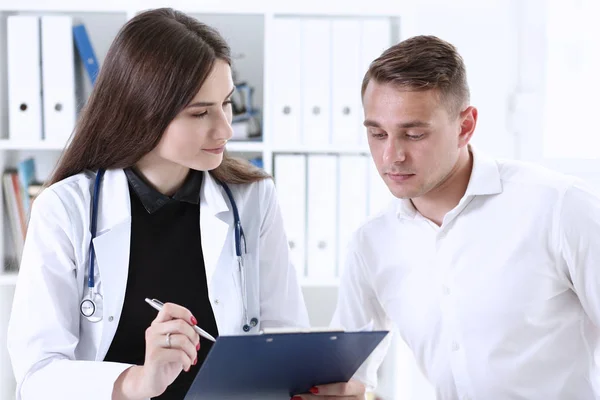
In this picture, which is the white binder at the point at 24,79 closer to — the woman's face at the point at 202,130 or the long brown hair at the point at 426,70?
the woman's face at the point at 202,130

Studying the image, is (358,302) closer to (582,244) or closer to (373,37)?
(582,244)

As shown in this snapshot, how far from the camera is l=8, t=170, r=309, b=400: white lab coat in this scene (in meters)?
1.46

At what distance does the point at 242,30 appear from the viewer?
287 cm

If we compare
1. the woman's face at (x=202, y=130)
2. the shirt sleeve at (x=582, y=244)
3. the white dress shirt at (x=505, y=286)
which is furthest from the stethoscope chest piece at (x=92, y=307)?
the shirt sleeve at (x=582, y=244)

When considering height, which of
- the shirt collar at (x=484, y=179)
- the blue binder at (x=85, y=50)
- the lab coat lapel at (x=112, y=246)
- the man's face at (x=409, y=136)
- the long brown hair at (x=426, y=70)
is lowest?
the lab coat lapel at (x=112, y=246)

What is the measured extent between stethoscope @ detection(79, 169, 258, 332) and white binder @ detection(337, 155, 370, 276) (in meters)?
1.00

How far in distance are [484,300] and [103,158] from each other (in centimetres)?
82

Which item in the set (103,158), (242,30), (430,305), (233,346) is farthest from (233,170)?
(242,30)

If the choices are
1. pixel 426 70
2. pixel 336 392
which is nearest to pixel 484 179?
pixel 426 70

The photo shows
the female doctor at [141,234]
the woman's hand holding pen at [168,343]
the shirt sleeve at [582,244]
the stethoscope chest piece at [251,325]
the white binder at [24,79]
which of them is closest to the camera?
the woman's hand holding pen at [168,343]

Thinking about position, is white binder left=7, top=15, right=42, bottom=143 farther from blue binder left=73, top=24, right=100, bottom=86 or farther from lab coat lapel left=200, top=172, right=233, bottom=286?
lab coat lapel left=200, top=172, right=233, bottom=286

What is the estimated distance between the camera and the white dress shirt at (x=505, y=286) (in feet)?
4.72

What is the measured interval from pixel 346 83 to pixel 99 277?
4.30 ft

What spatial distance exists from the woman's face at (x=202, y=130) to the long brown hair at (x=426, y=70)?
29cm
